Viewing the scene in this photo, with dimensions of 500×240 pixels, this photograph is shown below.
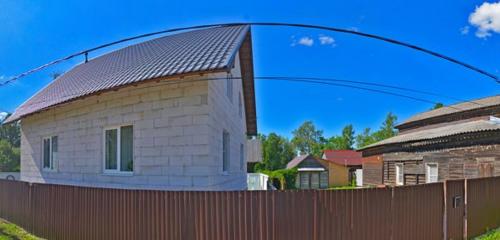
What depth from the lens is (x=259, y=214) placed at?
18.8ft

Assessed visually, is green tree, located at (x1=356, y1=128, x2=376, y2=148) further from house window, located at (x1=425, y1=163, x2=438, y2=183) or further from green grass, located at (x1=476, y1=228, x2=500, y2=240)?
green grass, located at (x1=476, y1=228, x2=500, y2=240)

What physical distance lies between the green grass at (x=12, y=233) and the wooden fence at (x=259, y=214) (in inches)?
A: 14.9

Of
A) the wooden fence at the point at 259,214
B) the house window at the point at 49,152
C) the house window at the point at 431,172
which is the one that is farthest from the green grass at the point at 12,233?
the house window at the point at 431,172

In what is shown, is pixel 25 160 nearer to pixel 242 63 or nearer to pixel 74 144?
pixel 74 144

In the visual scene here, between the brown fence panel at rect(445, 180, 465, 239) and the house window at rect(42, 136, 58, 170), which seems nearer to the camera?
the brown fence panel at rect(445, 180, 465, 239)

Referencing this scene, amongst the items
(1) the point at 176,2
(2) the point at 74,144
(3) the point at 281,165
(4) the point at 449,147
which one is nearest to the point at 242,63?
(1) the point at 176,2

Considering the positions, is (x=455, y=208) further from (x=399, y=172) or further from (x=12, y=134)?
→ (x=12, y=134)

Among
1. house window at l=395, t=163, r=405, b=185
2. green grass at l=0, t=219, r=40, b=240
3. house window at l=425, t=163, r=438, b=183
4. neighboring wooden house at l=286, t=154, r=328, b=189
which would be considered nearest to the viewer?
green grass at l=0, t=219, r=40, b=240

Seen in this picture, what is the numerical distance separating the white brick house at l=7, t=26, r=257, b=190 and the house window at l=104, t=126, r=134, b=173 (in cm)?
2

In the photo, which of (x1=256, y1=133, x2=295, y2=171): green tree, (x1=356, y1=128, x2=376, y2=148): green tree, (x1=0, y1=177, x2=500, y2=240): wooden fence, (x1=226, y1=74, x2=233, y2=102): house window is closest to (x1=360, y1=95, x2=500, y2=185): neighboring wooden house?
(x1=0, y1=177, x2=500, y2=240): wooden fence

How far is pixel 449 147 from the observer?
60.7 feet

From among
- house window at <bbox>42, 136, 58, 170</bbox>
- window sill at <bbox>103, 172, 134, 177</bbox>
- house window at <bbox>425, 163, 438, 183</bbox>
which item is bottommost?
house window at <bbox>425, 163, 438, 183</bbox>

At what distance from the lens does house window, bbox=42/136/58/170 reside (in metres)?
13.3

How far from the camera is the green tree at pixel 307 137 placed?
9175 centimetres
